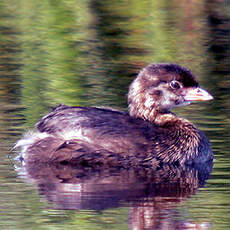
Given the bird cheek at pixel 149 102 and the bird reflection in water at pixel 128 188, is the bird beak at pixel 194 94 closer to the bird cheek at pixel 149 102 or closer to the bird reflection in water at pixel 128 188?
the bird cheek at pixel 149 102

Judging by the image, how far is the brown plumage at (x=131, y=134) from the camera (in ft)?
35.6

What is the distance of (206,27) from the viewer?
21375 mm

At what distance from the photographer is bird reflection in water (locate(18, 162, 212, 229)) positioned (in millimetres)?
8734

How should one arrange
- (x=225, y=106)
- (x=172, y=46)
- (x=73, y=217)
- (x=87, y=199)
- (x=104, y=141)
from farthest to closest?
(x=172, y=46)
(x=225, y=106)
(x=104, y=141)
(x=87, y=199)
(x=73, y=217)

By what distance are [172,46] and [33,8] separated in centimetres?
463

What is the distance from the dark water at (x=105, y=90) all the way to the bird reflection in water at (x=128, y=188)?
11 mm

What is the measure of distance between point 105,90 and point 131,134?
12.6ft

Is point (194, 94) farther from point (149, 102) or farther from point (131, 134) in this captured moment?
point (131, 134)

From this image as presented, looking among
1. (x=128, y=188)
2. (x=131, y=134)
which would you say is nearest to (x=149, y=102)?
(x=131, y=134)

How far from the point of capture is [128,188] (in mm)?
9812

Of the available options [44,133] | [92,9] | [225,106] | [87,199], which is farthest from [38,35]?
[87,199]

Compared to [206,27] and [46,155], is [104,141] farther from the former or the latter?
[206,27]

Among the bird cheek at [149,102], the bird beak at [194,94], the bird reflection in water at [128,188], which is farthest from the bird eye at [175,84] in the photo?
the bird reflection in water at [128,188]

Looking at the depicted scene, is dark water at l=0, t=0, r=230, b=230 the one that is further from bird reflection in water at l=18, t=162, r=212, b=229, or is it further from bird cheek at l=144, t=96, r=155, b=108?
bird cheek at l=144, t=96, r=155, b=108
